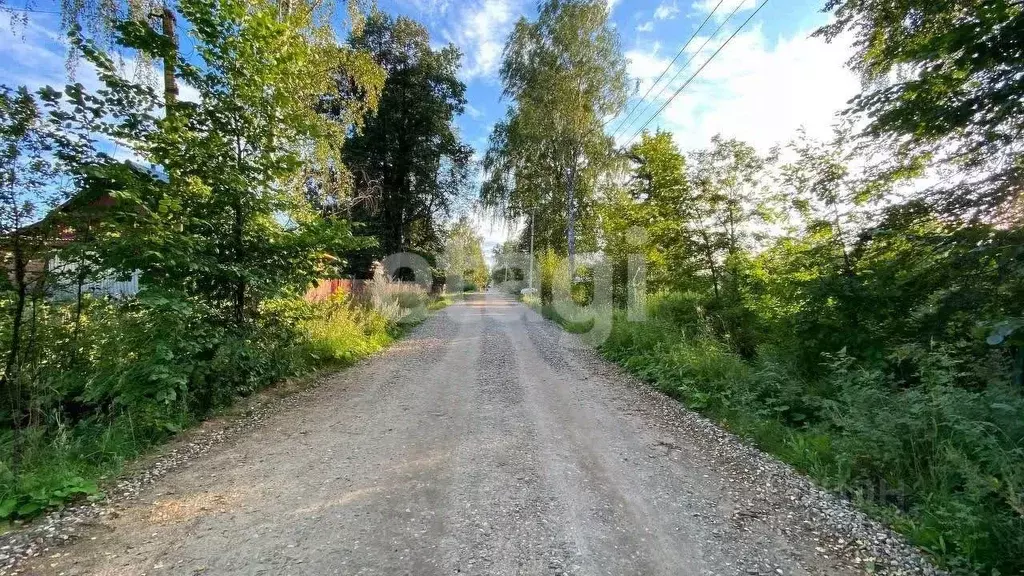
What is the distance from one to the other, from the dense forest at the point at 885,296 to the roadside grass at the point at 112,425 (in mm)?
5325

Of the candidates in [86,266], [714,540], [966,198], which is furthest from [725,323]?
[86,266]

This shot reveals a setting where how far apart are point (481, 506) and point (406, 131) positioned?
60.7ft

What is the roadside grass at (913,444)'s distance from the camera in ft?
7.32

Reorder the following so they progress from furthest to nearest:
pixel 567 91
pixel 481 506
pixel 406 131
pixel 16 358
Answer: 1. pixel 406 131
2. pixel 567 91
3. pixel 16 358
4. pixel 481 506

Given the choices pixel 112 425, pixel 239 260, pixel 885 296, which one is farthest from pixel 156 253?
pixel 885 296

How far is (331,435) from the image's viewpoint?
4082 millimetres

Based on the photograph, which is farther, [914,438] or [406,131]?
[406,131]

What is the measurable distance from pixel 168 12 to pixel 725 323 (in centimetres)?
946

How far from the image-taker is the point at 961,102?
11.3 ft

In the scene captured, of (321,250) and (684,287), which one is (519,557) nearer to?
(321,250)

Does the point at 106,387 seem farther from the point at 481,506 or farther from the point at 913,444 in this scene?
the point at 913,444

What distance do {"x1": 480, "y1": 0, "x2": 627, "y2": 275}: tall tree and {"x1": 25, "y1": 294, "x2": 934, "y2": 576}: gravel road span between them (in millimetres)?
13022

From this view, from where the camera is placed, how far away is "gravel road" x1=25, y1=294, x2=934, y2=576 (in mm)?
2246

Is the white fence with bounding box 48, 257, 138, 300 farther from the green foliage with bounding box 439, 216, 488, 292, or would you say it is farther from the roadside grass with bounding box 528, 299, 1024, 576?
the green foliage with bounding box 439, 216, 488, 292
